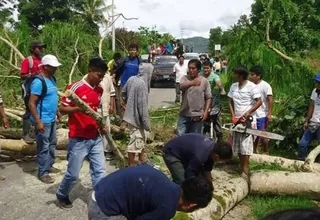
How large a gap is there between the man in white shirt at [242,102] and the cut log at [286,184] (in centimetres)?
44

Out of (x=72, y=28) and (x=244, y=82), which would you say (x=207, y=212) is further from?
(x=72, y=28)

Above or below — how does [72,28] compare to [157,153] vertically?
above

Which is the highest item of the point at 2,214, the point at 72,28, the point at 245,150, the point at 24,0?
the point at 24,0

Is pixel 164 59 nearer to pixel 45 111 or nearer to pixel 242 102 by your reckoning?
pixel 242 102

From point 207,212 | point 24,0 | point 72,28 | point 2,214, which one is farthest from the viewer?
point 24,0

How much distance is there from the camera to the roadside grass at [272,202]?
5.40m

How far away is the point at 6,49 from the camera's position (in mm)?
11133

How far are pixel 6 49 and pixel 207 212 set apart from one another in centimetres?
802

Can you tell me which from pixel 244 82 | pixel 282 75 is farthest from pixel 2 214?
pixel 282 75

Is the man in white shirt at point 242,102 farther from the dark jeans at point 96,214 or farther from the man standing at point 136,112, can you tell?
the dark jeans at point 96,214

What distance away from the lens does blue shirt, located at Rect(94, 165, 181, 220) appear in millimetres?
3115

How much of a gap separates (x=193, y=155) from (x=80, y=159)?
125 centimetres

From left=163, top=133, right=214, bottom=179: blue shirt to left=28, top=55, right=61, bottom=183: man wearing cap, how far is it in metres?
1.74

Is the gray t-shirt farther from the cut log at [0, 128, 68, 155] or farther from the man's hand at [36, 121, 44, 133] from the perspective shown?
the cut log at [0, 128, 68, 155]
